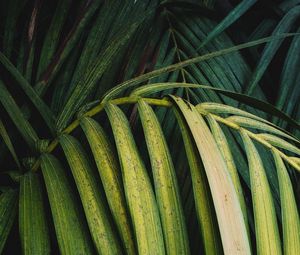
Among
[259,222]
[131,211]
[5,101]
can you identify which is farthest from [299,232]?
[5,101]

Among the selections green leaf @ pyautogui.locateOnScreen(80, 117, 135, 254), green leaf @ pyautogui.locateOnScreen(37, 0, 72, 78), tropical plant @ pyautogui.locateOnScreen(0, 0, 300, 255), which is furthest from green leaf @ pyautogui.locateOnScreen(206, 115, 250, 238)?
green leaf @ pyautogui.locateOnScreen(37, 0, 72, 78)

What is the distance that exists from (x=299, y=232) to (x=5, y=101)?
0.40 m

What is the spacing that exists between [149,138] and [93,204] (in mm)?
88

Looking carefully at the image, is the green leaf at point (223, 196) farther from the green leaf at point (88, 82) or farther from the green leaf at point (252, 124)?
the green leaf at point (88, 82)

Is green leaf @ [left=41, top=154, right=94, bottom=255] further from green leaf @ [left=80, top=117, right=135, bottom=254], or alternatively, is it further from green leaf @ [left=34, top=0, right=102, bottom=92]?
green leaf @ [left=34, top=0, right=102, bottom=92]

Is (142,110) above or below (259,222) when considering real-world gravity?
above

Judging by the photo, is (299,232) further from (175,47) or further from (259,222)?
(175,47)

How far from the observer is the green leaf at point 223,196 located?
32 cm

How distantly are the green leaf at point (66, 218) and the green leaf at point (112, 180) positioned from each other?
4 centimetres

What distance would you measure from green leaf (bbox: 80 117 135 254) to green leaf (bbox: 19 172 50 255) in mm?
82

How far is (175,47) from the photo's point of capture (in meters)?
0.76

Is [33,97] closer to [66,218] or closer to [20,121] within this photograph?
[20,121]

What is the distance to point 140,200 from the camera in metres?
0.39

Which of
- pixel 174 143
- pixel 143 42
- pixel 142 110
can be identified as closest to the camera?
pixel 142 110
